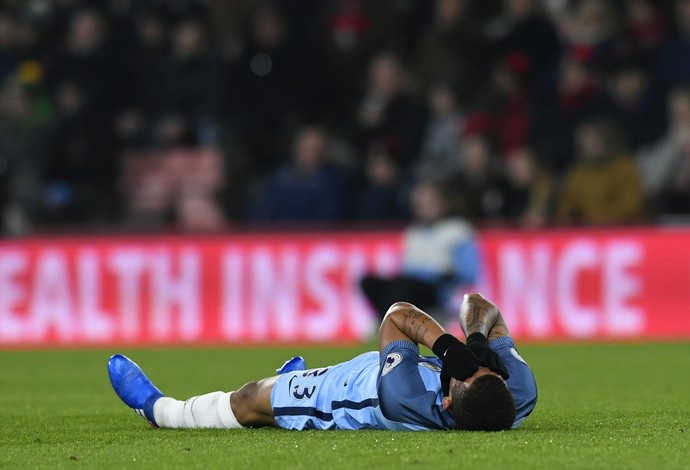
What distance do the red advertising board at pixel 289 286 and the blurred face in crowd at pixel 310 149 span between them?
97 centimetres

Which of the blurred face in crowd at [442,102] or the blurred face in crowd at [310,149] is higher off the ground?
the blurred face in crowd at [442,102]

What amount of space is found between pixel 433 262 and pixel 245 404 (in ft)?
23.2

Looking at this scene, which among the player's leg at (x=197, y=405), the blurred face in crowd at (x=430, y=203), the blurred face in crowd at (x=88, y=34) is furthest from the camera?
the blurred face in crowd at (x=88, y=34)

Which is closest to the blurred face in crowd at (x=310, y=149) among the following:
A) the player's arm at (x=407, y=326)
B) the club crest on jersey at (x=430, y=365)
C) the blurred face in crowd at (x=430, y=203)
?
the blurred face in crowd at (x=430, y=203)

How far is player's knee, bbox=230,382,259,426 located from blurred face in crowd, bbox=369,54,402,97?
9.38 meters

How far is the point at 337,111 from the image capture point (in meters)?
16.6

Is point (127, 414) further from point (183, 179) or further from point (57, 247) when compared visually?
point (183, 179)

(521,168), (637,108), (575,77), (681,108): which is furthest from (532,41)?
(681,108)

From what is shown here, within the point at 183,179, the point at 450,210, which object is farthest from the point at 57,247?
the point at 450,210

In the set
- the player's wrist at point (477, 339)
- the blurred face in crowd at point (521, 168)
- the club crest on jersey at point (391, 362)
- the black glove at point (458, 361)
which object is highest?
the blurred face in crowd at point (521, 168)

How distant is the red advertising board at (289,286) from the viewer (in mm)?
13859

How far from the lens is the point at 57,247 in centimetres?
1545

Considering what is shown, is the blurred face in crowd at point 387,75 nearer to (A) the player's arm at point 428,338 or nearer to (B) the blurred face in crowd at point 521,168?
(B) the blurred face in crowd at point 521,168

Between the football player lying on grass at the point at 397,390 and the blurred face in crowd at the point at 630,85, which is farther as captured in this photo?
the blurred face in crowd at the point at 630,85
